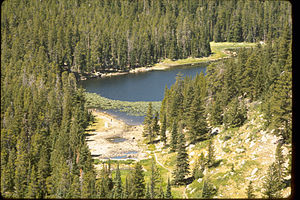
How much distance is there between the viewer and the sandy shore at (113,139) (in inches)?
2728

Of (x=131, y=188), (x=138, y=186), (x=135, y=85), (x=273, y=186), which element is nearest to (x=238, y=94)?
(x=138, y=186)

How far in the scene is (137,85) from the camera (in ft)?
463

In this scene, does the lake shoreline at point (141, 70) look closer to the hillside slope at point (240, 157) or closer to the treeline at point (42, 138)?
the treeline at point (42, 138)

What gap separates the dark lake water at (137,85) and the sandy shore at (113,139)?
1075 inches

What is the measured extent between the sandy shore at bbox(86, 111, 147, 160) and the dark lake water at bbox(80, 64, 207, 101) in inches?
1075

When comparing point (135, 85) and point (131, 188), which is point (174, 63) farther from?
point (131, 188)

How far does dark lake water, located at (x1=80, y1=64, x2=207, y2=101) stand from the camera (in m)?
125

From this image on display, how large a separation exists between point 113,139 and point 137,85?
209ft

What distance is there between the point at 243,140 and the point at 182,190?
38.9ft

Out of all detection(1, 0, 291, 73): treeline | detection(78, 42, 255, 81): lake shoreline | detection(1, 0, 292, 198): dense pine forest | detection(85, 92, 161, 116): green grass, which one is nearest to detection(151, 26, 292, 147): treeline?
detection(1, 0, 292, 198): dense pine forest

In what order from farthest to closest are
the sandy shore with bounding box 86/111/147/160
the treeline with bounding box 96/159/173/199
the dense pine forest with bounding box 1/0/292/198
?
the sandy shore with bounding box 86/111/147/160
the dense pine forest with bounding box 1/0/292/198
the treeline with bounding box 96/159/173/199

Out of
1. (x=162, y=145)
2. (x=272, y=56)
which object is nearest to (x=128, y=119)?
(x=162, y=145)

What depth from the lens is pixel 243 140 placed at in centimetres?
4912

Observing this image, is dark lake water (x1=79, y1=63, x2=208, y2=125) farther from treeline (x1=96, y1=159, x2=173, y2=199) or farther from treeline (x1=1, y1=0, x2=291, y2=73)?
treeline (x1=96, y1=159, x2=173, y2=199)
